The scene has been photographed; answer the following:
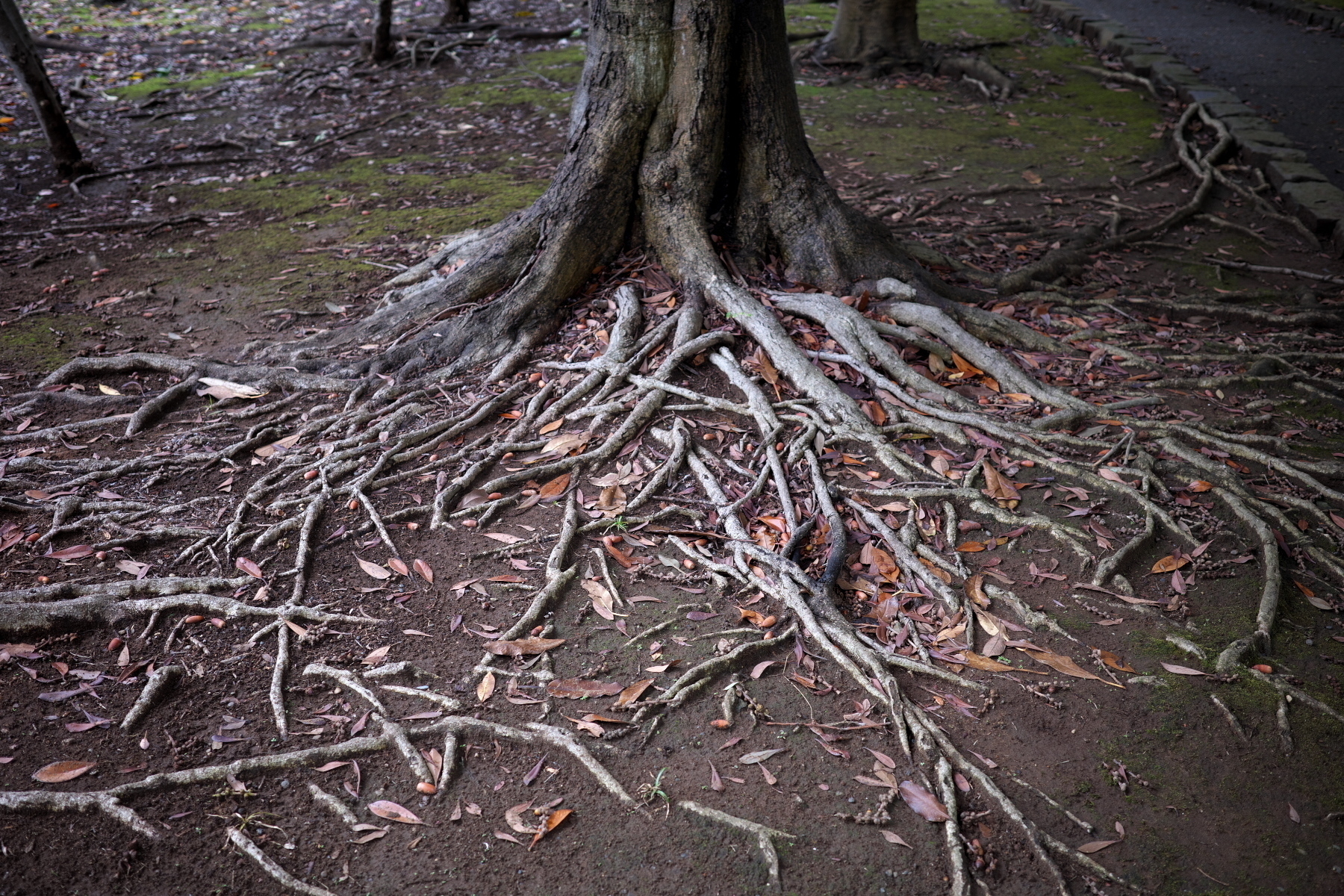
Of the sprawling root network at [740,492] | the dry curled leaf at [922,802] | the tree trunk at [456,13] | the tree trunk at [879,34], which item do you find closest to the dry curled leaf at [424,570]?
the sprawling root network at [740,492]

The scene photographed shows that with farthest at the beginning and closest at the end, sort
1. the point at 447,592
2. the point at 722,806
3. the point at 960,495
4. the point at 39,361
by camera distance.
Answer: the point at 39,361 → the point at 960,495 → the point at 447,592 → the point at 722,806

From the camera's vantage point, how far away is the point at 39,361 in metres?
5.05

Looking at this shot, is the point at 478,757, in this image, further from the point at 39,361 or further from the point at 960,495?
the point at 39,361

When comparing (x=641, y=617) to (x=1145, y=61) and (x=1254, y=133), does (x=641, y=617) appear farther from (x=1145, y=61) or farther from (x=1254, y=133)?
(x=1145, y=61)

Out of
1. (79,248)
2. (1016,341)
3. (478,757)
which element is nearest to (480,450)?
(478,757)

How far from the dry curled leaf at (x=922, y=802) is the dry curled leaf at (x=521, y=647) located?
128 cm

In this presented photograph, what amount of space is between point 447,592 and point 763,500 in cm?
137

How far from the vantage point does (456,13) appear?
42.8 feet

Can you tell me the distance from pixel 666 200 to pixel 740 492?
1855mm

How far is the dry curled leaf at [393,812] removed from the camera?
2.56 metres

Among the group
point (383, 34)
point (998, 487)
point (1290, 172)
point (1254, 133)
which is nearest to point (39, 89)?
point (383, 34)

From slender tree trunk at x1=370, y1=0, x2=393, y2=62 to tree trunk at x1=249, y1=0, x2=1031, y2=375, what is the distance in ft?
25.7

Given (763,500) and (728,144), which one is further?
(728,144)

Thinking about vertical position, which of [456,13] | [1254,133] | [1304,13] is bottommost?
[1254,133]
